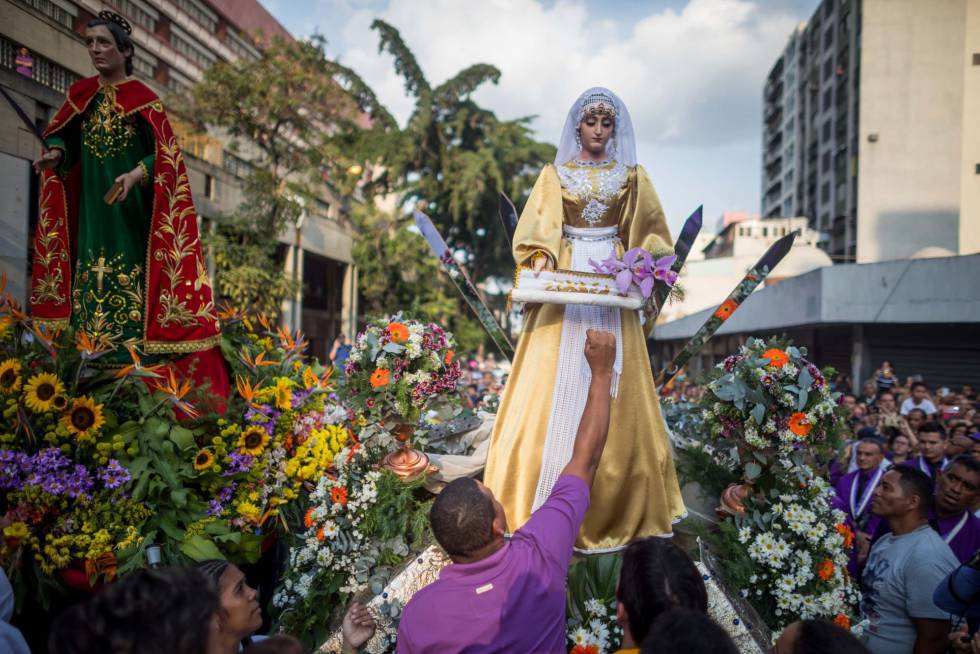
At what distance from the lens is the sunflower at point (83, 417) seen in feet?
12.1

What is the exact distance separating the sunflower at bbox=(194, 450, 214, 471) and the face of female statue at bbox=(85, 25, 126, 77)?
2.56 meters

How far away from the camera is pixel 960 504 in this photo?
4.05m

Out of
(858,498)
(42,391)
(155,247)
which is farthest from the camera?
(858,498)

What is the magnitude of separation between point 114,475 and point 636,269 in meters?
3.06

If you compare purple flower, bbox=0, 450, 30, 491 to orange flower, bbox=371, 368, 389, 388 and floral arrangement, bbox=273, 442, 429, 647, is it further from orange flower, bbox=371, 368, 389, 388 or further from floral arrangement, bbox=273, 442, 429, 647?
orange flower, bbox=371, 368, 389, 388

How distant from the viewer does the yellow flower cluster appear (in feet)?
14.8

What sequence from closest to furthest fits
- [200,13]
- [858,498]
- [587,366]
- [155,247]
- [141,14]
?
[587,366], [155,247], [858,498], [141,14], [200,13]

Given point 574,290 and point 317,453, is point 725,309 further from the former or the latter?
point 317,453

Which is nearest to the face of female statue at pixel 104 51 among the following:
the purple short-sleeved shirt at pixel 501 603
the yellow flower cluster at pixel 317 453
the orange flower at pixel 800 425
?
the yellow flower cluster at pixel 317 453

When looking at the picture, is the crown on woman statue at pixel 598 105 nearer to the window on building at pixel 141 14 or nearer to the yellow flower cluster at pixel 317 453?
the yellow flower cluster at pixel 317 453

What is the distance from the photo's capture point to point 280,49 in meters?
16.3

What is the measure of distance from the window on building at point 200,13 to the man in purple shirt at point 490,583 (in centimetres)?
1760

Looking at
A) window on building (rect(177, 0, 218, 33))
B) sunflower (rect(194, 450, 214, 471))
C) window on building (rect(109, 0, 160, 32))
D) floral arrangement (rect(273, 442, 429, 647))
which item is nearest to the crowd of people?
floral arrangement (rect(273, 442, 429, 647))

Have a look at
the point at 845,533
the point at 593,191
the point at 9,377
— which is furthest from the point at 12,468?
the point at 845,533
